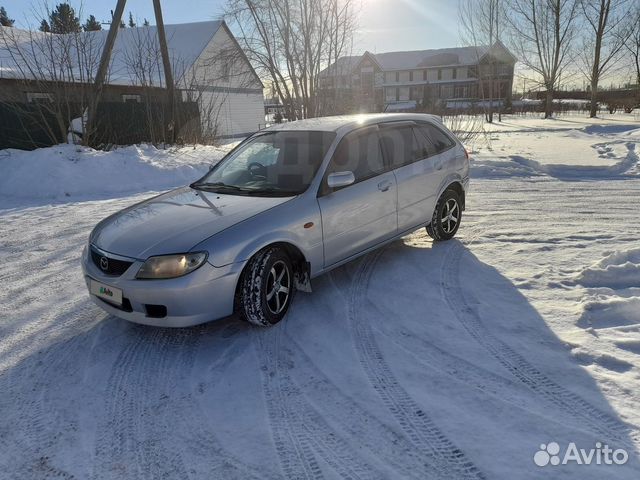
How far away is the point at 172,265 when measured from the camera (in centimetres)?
331

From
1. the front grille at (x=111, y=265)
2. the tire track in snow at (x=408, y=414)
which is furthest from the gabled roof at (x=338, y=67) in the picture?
the front grille at (x=111, y=265)

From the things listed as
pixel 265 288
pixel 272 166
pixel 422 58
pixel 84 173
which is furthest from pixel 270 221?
pixel 422 58

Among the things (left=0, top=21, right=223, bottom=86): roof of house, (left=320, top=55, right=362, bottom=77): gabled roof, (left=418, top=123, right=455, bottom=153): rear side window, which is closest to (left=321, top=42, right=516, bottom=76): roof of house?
(left=320, top=55, right=362, bottom=77): gabled roof

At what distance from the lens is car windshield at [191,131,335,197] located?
4203 millimetres

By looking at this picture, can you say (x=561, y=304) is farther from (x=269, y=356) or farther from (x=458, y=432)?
(x=269, y=356)

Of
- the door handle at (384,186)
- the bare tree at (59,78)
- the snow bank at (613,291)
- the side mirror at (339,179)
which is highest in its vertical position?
the bare tree at (59,78)

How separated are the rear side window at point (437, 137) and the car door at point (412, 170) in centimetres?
9

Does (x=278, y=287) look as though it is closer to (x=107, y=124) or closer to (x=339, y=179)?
(x=339, y=179)

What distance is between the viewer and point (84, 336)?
3803 millimetres

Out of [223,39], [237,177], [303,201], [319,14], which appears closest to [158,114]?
[319,14]

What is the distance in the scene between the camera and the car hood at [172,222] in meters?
3.43

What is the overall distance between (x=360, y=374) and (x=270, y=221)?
4.51 ft

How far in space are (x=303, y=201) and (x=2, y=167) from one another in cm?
1032

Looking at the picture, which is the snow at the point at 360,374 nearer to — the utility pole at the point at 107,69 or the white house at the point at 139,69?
the utility pole at the point at 107,69
